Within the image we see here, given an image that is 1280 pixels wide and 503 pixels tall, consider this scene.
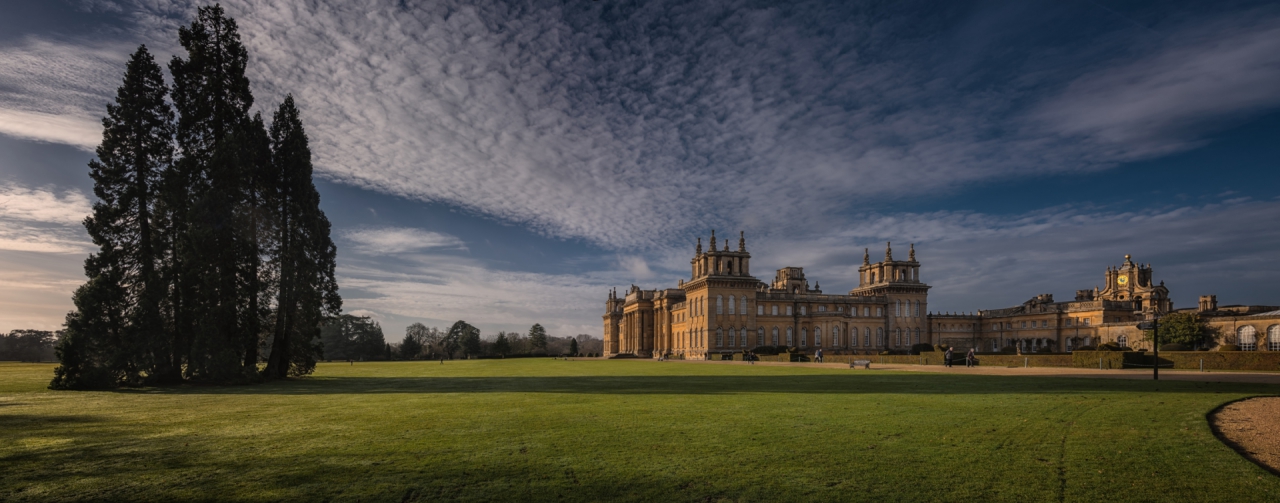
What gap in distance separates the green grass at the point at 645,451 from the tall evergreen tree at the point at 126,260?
1102 cm

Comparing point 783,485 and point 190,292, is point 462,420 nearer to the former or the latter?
point 783,485

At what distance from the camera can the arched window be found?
66.4 meters

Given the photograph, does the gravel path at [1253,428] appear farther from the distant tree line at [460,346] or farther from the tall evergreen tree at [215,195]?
the distant tree line at [460,346]

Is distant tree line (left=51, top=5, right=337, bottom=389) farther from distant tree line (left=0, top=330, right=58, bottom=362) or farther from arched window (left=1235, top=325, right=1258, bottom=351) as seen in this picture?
arched window (left=1235, top=325, right=1258, bottom=351)

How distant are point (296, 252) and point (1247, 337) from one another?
90536 mm

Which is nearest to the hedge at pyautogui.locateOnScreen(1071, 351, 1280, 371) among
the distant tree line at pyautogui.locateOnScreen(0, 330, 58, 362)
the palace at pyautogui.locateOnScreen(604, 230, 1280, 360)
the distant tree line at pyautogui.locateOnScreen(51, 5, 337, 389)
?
the palace at pyautogui.locateOnScreen(604, 230, 1280, 360)

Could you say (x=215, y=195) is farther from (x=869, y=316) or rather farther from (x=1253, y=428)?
(x=869, y=316)

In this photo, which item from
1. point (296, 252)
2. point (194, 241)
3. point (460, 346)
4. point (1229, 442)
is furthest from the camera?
point (460, 346)

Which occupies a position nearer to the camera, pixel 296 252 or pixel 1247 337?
pixel 296 252

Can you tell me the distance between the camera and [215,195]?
28562 millimetres

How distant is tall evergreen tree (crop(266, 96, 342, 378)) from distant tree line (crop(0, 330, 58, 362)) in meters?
72.4

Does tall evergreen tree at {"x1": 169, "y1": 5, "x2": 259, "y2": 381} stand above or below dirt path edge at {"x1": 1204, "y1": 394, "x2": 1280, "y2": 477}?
above

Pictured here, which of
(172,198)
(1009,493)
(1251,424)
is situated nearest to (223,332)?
(172,198)

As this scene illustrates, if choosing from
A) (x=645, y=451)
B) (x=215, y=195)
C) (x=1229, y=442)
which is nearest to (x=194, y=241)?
(x=215, y=195)
